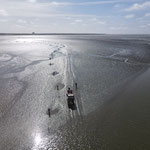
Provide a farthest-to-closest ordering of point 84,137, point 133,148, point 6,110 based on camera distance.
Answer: point 6,110
point 84,137
point 133,148

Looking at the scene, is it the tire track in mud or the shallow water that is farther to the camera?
the tire track in mud

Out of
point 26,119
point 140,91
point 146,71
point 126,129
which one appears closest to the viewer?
point 126,129

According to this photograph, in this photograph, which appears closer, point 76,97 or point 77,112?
point 77,112

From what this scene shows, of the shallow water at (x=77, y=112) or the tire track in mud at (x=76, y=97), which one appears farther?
the tire track in mud at (x=76, y=97)

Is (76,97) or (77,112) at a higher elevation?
(76,97)

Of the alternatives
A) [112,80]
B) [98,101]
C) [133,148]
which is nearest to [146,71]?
[112,80]

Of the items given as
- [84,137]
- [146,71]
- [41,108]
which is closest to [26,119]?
[41,108]

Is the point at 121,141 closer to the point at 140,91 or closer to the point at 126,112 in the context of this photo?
the point at 126,112

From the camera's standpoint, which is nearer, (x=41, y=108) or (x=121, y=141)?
(x=121, y=141)

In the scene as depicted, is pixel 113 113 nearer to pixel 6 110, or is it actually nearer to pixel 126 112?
pixel 126 112
